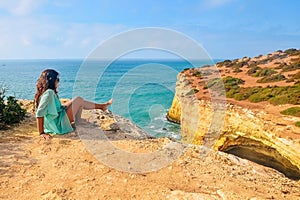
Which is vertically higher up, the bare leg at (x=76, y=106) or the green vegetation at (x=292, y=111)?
the bare leg at (x=76, y=106)

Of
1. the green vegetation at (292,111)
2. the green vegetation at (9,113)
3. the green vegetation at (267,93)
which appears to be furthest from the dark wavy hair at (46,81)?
the green vegetation at (267,93)

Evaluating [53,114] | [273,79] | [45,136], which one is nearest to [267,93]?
[273,79]

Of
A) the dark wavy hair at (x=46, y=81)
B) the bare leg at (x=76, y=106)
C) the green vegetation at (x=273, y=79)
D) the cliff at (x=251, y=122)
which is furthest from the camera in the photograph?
the green vegetation at (x=273, y=79)

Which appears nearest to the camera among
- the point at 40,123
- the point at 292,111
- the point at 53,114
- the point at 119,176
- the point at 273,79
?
the point at 119,176

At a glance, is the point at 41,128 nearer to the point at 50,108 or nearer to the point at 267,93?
the point at 50,108

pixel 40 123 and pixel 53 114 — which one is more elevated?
pixel 53 114

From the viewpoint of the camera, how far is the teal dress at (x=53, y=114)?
4.89m

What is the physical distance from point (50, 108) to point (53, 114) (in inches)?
5.5

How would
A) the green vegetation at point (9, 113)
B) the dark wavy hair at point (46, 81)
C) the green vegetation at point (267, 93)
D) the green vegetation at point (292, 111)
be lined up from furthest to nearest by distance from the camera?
the green vegetation at point (267, 93) < the green vegetation at point (292, 111) < the green vegetation at point (9, 113) < the dark wavy hair at point (46, 81)

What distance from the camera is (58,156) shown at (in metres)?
4.31

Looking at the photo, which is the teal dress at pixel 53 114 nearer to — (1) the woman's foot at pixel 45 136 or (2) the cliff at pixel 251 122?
(1) the woman's foot at pixel 45 136

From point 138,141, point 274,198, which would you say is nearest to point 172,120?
point 138,141

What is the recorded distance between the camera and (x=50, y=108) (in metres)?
5.05

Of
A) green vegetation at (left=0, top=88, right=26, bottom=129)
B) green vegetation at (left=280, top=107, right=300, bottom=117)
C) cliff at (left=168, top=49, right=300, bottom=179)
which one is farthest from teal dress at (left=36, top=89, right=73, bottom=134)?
green vegetation at (left=280, top=107, right=300, bottom=117)
